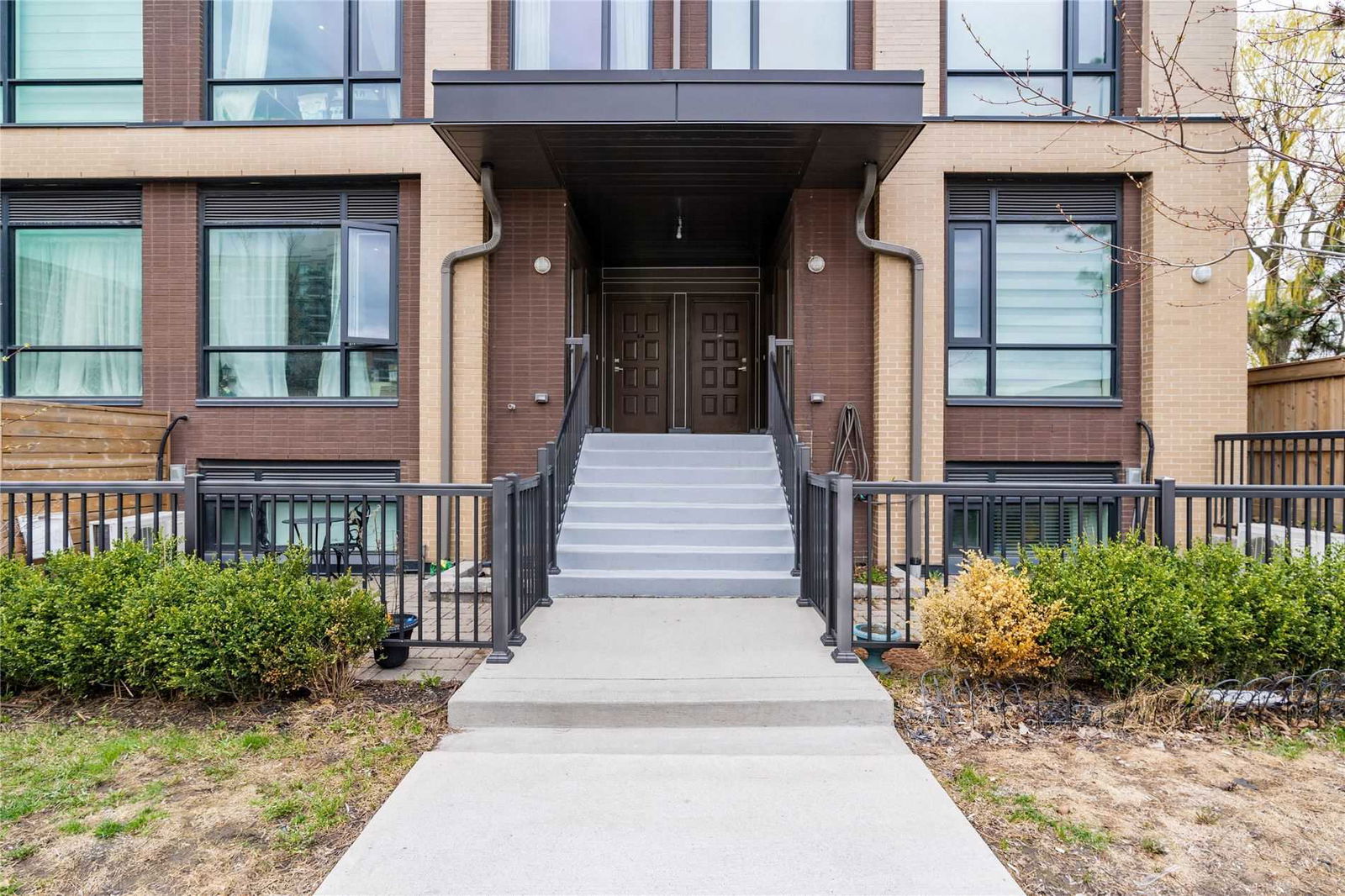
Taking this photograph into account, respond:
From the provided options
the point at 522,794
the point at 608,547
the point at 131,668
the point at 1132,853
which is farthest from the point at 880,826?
the point at 131,668

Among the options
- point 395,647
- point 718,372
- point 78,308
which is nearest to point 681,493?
point 395,647

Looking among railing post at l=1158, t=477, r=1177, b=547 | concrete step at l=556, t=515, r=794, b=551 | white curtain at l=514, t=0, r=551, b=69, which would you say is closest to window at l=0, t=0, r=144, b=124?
white curtain at l=514, t=0, r=551, b=69

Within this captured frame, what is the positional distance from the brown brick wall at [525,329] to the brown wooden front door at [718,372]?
304cm

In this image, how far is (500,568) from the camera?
416 centimetres

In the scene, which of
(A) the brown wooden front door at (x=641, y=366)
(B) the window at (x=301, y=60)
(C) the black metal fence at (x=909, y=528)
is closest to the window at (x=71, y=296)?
(B) the window at (x=301, y=60)

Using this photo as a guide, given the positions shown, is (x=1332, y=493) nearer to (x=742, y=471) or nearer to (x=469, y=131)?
(x=742, y=471)

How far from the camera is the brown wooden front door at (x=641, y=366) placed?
10430 millimetres

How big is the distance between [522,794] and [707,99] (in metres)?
5.54

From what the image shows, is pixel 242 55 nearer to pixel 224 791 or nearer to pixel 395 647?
pixel 395 647

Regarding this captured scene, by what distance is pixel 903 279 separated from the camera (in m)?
7.53

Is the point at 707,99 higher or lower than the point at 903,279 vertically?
higher

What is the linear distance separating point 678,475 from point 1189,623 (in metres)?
4.16

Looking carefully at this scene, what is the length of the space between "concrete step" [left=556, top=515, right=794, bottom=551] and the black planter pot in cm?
164

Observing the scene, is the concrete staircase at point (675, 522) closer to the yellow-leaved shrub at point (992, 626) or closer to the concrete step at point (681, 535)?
the concrete step at point (681, 535)
